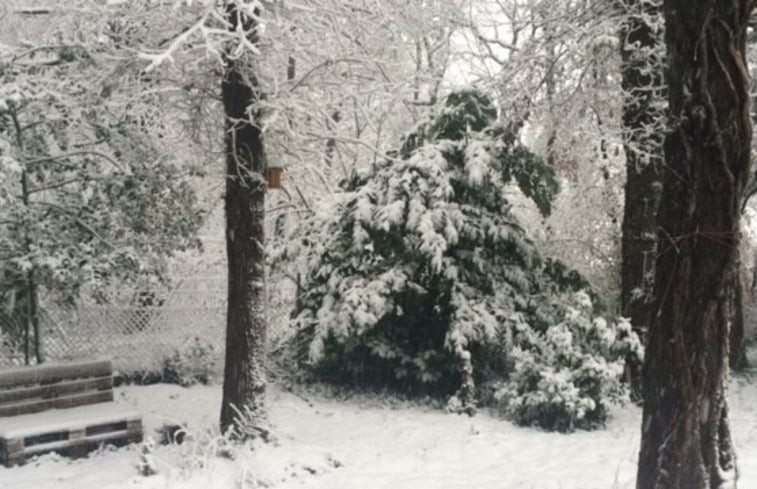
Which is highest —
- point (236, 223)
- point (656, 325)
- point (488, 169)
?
point (488, 169)

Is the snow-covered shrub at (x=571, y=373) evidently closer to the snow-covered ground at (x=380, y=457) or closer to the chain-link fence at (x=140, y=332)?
the snow-covered ground at (x=380, y=457)

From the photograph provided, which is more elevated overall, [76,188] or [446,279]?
[76,188]

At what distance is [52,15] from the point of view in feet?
24.5

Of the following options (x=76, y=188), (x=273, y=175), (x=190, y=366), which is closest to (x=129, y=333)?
(x=190, y=366)

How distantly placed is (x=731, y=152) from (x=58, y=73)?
21.4 feet

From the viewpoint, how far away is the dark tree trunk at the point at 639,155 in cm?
879

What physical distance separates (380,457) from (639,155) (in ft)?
15.2

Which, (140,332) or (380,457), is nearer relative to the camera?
(380,457)

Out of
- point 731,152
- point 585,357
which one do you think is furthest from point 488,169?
point 731,152

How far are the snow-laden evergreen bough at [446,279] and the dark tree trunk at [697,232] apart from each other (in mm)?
3870

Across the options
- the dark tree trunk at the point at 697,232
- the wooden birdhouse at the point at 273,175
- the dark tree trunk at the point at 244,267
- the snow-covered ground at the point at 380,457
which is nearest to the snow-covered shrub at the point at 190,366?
the snow-covered ground at the point at 380,457

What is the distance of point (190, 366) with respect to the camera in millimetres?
10664

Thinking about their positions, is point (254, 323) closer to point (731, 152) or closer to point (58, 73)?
point (58, 73)

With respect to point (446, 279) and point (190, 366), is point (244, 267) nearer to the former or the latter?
point (446, 279)
